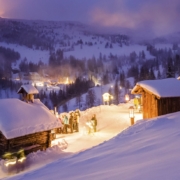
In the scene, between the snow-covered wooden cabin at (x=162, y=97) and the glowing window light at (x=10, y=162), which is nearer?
the glowing window light at (x=10, y=162)

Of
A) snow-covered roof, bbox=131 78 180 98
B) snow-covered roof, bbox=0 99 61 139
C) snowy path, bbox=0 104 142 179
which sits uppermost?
snow-covered roof, bbox=131 78 180 98

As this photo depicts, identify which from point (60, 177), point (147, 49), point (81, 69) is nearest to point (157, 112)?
point (60, 177)

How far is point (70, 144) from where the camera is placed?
16.4 meters

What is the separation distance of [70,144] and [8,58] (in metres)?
156

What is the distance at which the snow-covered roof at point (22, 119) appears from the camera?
1280cm

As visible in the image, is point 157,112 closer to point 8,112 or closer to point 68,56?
point 8,112

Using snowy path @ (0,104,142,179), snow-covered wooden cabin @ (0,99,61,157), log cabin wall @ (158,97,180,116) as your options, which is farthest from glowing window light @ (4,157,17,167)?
log cabin wall @ (158,97,180,116)

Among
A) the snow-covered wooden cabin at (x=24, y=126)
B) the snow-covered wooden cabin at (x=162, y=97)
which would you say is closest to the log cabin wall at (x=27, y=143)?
the snow-covered wooden cabin at (x=24, y=126)

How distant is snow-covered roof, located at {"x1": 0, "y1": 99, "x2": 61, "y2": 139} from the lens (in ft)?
42.0

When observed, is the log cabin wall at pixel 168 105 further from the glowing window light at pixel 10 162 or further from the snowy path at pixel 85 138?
the glowing window light at pixel 10 162

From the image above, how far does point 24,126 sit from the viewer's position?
1336 cm

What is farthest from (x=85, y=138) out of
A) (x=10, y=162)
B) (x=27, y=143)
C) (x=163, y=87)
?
(x=163, y=87)

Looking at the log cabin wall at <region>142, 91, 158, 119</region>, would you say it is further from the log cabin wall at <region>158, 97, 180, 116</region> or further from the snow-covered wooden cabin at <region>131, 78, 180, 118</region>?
the log cabin wall at <region>158, 97, 180, 116</region>

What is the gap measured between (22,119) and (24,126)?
1.68 ft
